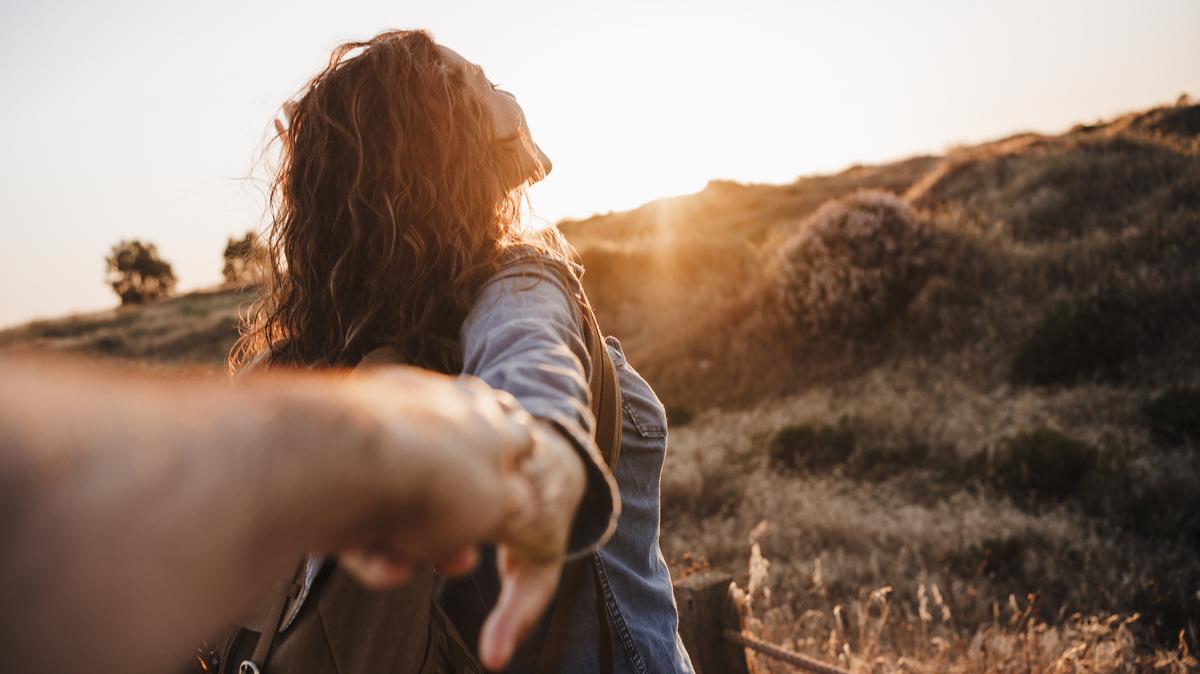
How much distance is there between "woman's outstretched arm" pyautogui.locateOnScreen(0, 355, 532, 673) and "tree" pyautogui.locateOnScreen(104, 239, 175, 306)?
177 ft

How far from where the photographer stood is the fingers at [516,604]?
57 cm

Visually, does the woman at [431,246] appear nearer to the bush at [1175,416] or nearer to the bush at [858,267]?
the bush at [1175,416]

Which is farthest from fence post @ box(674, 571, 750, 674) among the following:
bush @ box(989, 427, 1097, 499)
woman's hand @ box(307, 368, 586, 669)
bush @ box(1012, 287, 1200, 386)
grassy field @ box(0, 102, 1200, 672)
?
bush @ box(1012, 287, 1200, 386)

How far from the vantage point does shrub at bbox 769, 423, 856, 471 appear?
8.57m

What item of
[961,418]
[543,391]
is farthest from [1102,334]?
[543,391]

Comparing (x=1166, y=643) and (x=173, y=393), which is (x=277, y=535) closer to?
(x=173, y=393)

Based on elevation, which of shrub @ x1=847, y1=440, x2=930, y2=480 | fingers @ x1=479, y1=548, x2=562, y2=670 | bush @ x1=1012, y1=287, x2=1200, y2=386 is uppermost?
fingers @ x1=479, y1=548, x2=562, y2=670

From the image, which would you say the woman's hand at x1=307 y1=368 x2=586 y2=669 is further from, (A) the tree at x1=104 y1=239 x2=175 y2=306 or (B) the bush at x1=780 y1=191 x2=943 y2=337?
(A) the tree at x1=104 y1=239 x2=175 y2=306

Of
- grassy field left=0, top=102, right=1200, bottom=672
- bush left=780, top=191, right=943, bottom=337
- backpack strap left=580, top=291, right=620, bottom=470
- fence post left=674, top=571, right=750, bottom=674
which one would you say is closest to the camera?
backpack strap left=580, top=291, right=620, bottom=470

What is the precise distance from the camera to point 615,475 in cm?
143

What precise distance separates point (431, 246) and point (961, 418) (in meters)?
8.73

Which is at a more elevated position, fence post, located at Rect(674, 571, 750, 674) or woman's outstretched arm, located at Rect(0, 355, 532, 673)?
woman's outstretched arm, located at Rect(0, 355, 532, 673)

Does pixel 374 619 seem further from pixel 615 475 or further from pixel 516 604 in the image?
pixel 516 604

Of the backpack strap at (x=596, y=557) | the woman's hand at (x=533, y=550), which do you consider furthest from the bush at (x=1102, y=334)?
the woman's hand at (x=533, y=550)
